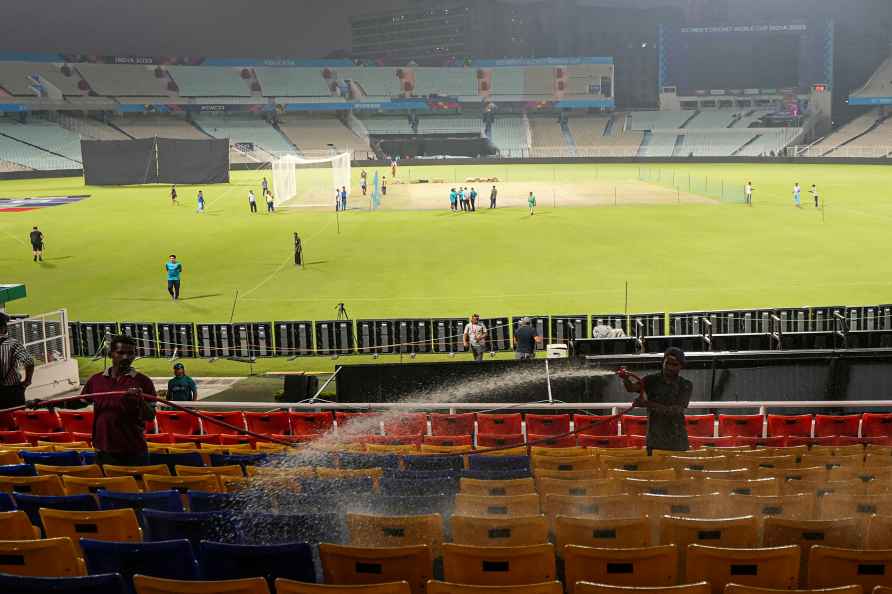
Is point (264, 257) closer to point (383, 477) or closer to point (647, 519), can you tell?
point (383, 477)

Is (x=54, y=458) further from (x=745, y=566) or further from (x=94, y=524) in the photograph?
(x=745, y=566)

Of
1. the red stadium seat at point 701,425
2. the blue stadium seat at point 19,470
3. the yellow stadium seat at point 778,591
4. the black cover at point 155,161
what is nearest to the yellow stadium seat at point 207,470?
the blue stadium seat at point 19,470

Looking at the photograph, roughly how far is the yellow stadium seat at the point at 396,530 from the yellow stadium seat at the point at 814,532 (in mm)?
2353

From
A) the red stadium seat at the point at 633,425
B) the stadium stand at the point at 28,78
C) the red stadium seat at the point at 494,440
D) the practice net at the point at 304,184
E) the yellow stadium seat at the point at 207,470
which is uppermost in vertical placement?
the stadium stand at the point at 28,78

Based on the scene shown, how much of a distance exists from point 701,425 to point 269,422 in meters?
6.68

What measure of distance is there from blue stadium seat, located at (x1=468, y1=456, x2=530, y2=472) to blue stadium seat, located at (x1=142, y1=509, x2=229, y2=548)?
10.7 ft

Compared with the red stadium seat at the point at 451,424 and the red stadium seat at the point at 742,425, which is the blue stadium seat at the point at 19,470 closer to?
the red stadium seat at the point at 451,424

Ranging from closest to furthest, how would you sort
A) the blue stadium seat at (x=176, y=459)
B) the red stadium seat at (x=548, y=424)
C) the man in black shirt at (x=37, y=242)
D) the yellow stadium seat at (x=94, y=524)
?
the yellow stadium seat at (x=94, y=524)
the blue stadium seat at (x=176, y=459)
the red stadium seat at (x=548, y=424)
the man in black shirt at (x=37, y=242)

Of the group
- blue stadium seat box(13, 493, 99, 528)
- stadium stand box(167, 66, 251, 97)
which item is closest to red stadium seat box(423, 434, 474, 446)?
blue stadium seat box(13, 493, 99, 528)

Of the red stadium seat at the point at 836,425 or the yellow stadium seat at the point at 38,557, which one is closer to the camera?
the yellow stadium seat at the point at 38,557

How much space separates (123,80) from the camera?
12094 centimetres

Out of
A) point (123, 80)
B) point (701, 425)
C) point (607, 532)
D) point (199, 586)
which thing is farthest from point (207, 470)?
point (123, 80)

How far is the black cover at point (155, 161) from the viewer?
7675cm

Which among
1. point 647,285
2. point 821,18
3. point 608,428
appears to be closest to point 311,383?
point 608,428
